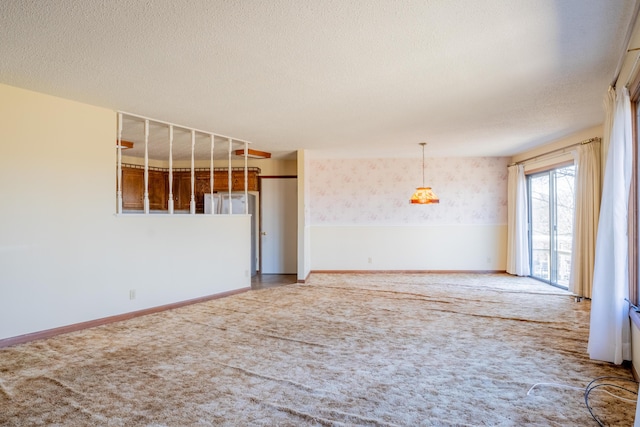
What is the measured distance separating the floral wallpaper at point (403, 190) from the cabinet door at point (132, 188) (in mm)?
3491

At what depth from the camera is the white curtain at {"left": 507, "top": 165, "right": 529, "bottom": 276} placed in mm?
7125

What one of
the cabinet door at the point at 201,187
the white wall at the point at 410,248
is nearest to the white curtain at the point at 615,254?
the white wall at the point at 410,248

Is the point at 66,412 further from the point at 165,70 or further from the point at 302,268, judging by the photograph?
the point at 302,268

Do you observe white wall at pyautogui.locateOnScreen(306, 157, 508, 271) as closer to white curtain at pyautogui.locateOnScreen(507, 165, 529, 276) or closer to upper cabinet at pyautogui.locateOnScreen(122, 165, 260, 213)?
white curtain at pyautogui.locateOnScreen(507, 165, 529, 276)

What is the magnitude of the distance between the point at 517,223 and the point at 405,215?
224cm

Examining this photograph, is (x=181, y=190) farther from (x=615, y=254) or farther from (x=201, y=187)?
(x=615, y=254)

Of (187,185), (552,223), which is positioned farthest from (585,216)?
(187,185)

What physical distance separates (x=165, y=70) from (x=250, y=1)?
4.56ft

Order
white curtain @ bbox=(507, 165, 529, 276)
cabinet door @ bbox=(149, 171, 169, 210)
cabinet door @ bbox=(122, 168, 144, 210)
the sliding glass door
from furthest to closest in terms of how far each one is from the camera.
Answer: cabinet door @ bbox=(149, 171, 169, 210)
white curtain @ bbox=(507, 165, 529, 276)
cabinet door @ bbox=(122, 168, 144, 210)
the sliding glass door

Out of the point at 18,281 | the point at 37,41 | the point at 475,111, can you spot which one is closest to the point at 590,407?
the point at 475,111

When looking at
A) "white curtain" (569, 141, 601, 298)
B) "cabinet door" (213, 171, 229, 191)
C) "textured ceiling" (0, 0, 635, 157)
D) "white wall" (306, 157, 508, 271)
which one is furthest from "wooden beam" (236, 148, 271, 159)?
"white curtain" (569, 141, 601, 298)

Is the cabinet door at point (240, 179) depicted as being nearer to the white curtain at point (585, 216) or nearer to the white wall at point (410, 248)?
the white wall at point (410, 248)

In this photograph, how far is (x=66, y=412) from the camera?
89.1 inches

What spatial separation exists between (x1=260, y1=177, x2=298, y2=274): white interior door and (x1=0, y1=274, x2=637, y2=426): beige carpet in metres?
3.01
